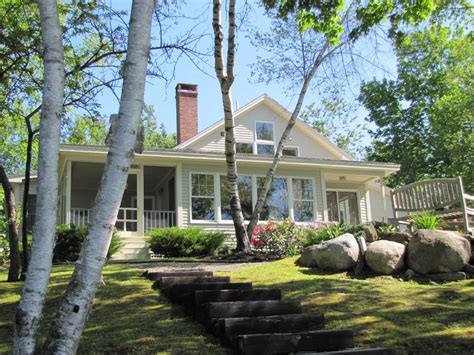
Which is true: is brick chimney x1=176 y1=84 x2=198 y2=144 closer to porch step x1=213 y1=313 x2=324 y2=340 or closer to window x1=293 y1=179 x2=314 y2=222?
window x1=293 y1=179 x2=314 y2=222

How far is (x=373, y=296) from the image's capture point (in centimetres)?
627

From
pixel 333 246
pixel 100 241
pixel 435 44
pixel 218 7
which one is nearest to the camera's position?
pixel 100 241

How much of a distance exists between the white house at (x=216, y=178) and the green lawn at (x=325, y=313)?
8.11m

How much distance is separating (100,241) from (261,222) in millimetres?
13769

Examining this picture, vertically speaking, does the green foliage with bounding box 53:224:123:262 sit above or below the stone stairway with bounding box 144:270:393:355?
above

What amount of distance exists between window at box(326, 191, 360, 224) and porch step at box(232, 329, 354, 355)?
55.9 feet

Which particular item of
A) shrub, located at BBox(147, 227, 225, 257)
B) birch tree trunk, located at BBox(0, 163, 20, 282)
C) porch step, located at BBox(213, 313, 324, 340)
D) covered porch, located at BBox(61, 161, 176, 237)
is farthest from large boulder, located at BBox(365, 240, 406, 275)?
covered porch, located at BBox(61, 161, 176, 237)

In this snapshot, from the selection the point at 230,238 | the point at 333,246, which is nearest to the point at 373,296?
the point at 333,246

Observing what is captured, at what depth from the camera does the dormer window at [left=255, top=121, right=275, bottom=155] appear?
68.1 feet

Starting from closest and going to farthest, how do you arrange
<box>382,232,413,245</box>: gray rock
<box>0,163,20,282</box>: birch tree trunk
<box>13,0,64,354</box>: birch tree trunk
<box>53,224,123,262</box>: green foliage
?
<box>13,0,64,354</box>: birch tree trunk → <box>0,163,20,282</box>: birch tree trunk → <box>382,232,413,245</box>: gray rock → <box>53,224,123,262</box>: green foliage

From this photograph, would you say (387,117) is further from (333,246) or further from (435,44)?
(333,246)

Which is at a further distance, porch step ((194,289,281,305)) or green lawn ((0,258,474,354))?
porch step ((194,289,281,305))

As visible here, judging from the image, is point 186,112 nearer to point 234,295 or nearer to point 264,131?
point 264,131

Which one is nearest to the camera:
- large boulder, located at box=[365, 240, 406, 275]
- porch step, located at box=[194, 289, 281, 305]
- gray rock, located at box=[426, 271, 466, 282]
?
porch step, located at box=[194, 289, 281, 305]
